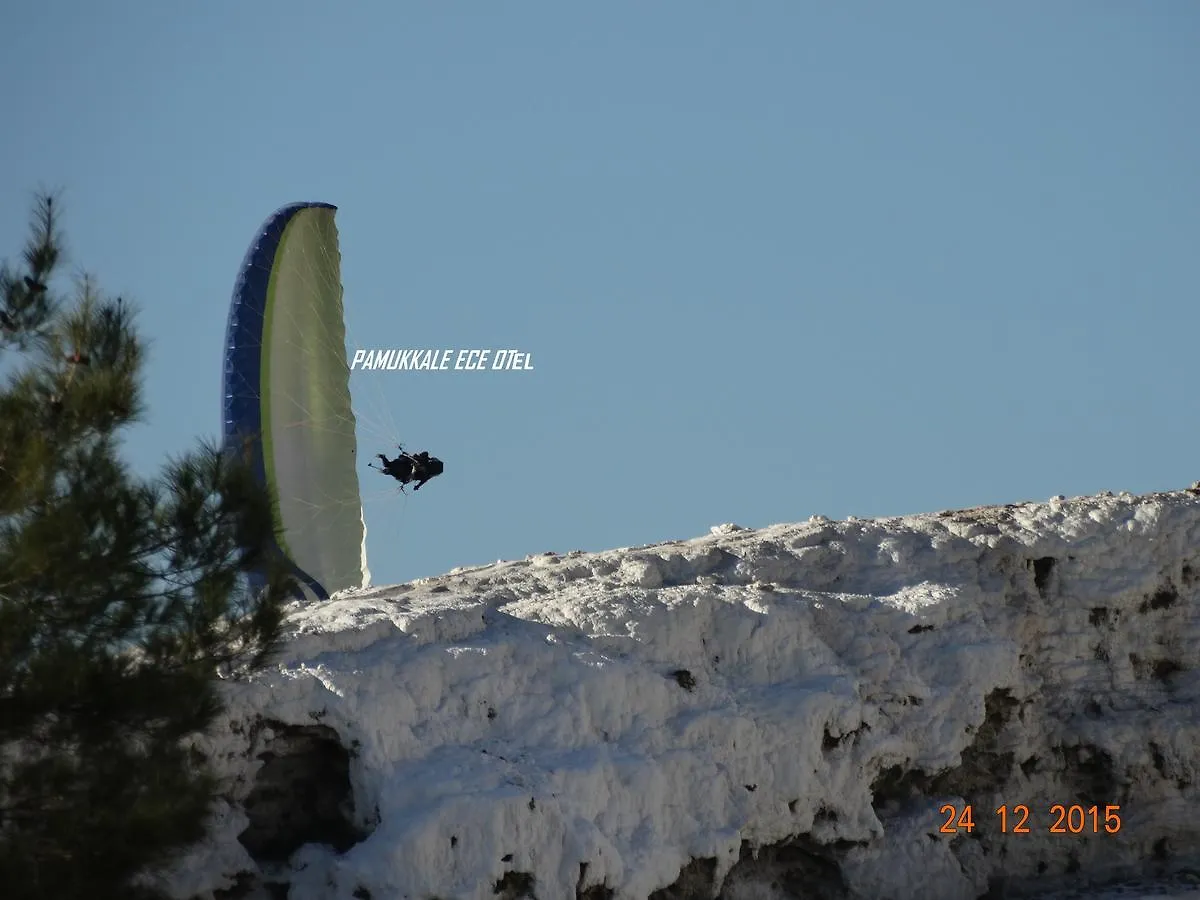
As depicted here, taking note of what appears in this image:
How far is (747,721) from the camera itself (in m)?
14.7

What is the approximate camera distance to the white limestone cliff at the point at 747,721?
13.0 metres

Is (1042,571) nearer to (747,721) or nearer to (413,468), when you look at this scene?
(747,721)

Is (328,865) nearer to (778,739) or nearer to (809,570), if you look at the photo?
(778,739)

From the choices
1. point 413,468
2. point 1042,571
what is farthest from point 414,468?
point 1042,571

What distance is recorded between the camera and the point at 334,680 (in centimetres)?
1316

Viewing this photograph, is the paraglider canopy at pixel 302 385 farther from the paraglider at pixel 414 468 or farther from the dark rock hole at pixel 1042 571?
the dark rock hole at pixel 1042 571

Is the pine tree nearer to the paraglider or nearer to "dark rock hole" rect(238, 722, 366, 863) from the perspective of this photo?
"dark rock hole" rect(238, 722, 366, 863)

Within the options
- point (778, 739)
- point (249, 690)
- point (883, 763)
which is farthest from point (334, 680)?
point (883, 763)

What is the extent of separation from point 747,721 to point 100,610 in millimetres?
4787

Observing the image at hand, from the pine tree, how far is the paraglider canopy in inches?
459
